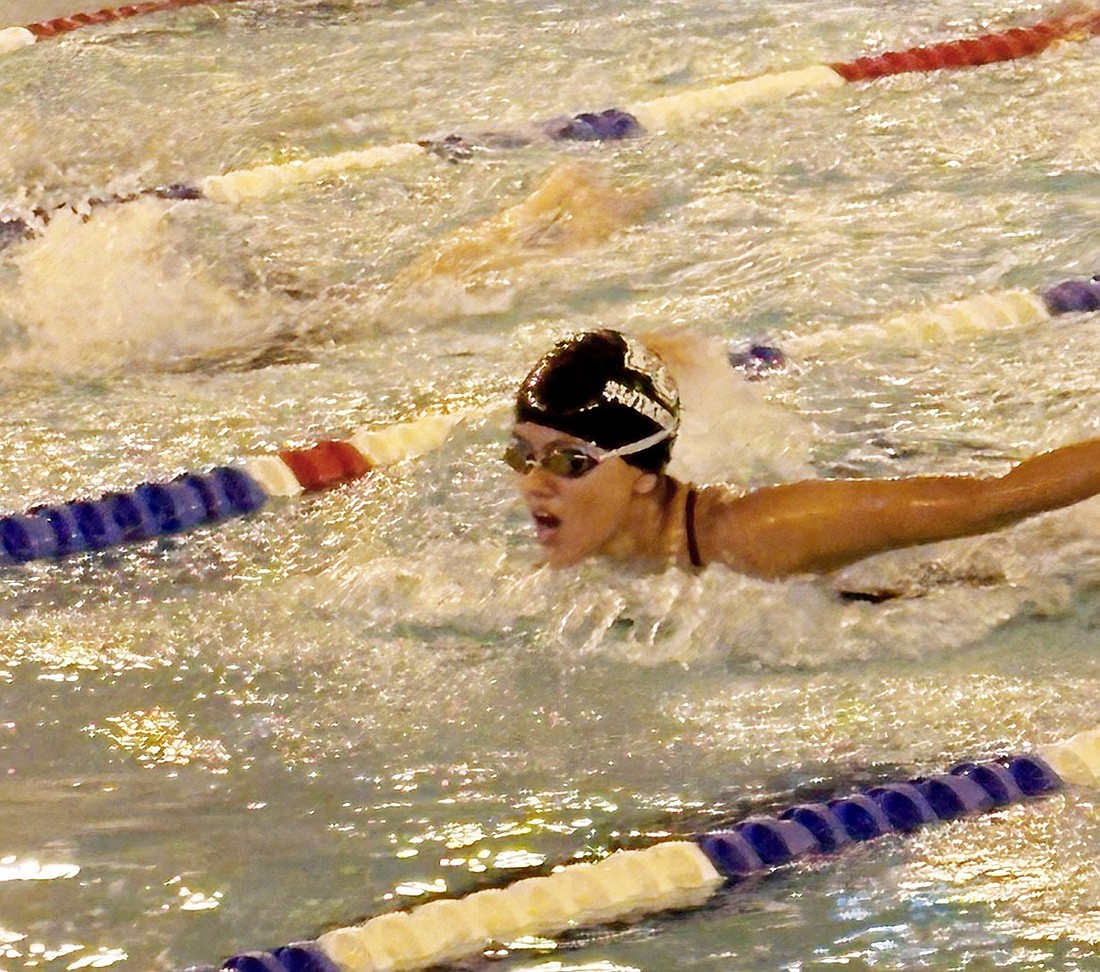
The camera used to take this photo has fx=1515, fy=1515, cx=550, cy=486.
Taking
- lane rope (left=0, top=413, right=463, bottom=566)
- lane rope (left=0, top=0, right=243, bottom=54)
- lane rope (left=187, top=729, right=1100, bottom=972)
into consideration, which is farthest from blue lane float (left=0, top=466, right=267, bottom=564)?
lane rope (left=0, top=0, right=243, bottom=54)

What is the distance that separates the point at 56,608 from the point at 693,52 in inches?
131

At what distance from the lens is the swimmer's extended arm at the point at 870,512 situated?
2324 mm

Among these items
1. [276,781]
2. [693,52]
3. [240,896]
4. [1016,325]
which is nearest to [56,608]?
[276,781]

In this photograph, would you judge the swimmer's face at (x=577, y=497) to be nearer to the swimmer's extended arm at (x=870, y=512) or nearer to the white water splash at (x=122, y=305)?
the swimmer's extended arm at (x=870, y=512)

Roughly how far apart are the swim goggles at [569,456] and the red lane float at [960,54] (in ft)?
9.14

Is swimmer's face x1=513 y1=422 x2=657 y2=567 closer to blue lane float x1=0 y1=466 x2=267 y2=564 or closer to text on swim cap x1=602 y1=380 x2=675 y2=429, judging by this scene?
text on swim cap x1=602 y1=380 x2=675 y2=429

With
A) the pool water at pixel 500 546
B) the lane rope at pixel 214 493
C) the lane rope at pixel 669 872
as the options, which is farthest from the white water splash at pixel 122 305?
the lane rope at pixel 669 872

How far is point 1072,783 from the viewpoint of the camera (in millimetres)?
2256

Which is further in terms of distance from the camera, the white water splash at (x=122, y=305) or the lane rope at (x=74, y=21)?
the lane rope at (x=74, y=21)

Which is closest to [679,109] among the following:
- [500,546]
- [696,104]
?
[696,104]

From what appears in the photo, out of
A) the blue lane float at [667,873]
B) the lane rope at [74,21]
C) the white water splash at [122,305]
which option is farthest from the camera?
the lane rope at [74,21]

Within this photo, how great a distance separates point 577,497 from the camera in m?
2.57

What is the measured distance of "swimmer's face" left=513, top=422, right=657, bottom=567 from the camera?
2533mm

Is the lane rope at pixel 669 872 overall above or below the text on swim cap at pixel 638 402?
below
